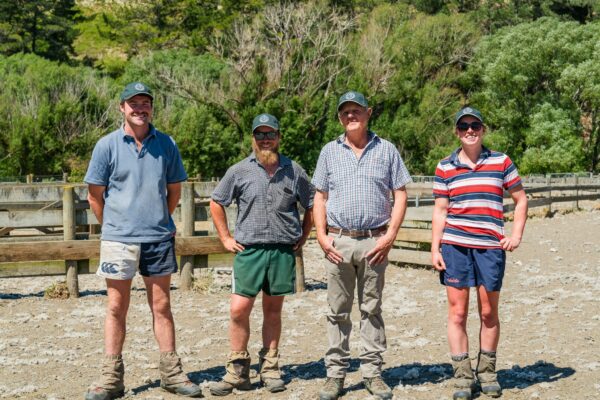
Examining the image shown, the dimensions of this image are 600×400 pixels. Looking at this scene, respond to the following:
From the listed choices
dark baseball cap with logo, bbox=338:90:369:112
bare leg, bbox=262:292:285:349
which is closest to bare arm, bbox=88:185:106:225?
bare leg, bbox=262:292:285:349

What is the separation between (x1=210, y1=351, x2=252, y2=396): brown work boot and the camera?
5.66 meters

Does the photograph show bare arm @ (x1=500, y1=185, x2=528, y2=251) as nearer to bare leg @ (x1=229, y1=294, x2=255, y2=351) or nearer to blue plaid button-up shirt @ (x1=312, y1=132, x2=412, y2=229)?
blue plaid button-up shirt @ (x1=312, y1=132, x2=412, y2=229)

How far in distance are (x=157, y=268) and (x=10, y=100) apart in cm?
4275

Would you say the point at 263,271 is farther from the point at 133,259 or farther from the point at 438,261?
the point at 438,261

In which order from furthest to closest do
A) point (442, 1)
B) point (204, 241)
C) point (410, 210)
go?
point (442, 1) < point (410, 210) < point (204, 241)

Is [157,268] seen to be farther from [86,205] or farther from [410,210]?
[410,210]

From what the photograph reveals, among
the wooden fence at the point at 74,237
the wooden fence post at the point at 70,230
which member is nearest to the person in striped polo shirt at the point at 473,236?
the wooden fence at the point at 74,237

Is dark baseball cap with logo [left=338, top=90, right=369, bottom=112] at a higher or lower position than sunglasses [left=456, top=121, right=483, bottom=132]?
higher

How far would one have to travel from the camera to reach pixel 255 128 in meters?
5.77

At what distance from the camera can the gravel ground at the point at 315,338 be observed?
5898mm

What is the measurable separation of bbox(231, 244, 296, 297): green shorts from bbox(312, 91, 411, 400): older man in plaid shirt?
34cm

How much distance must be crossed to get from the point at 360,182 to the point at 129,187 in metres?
1.66

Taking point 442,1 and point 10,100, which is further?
point 442,1

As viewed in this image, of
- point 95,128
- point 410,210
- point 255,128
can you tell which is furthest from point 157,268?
point 95,128
